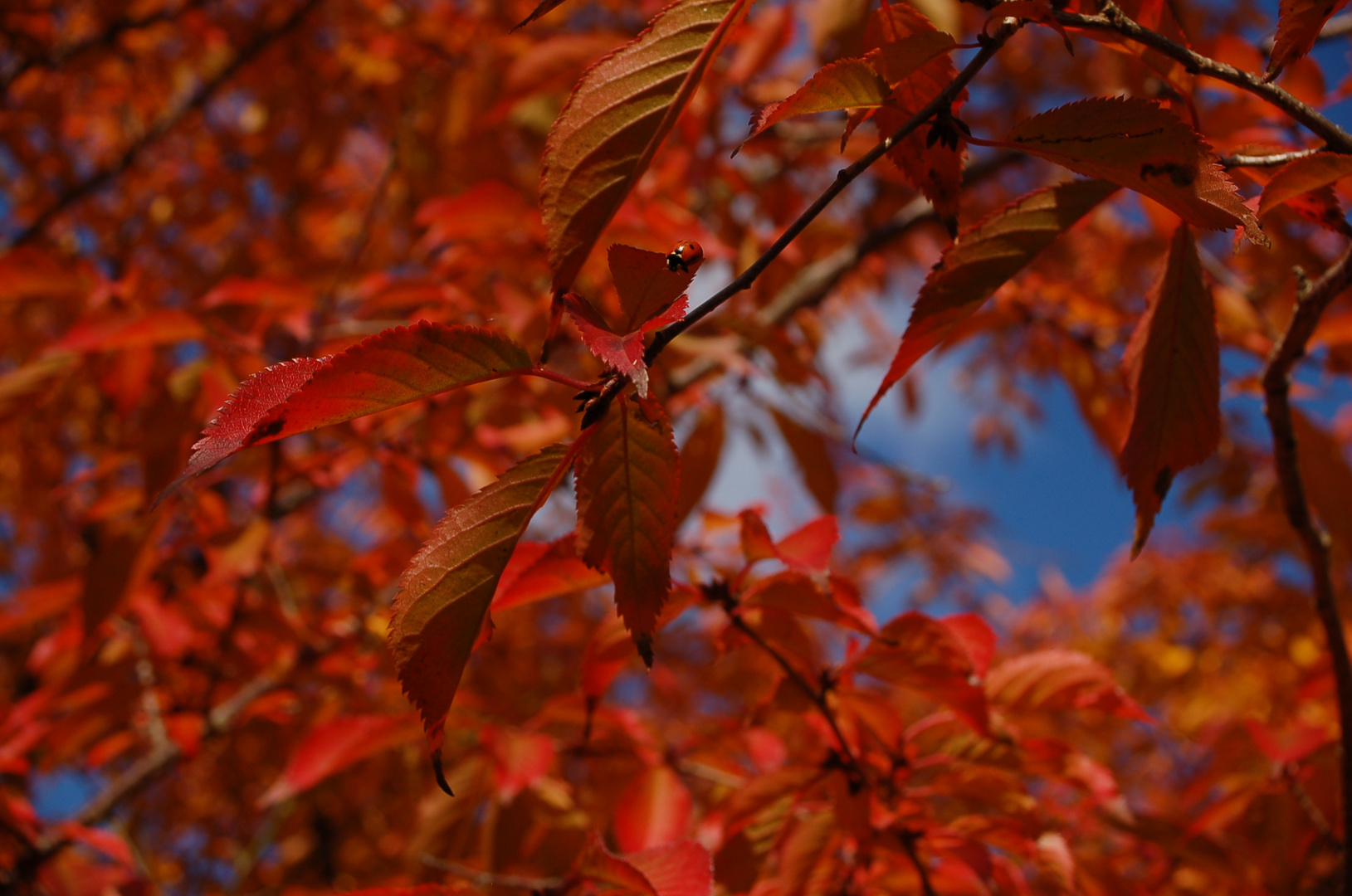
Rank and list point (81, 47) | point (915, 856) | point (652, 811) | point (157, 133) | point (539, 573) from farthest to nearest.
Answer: point (157, 133) < point (81, 47) < point (652, 811) < point (915, 856) < point (539, 573)

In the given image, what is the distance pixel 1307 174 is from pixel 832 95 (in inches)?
10.9

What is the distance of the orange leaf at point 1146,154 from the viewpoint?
1.41 feet

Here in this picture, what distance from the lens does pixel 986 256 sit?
53 cm

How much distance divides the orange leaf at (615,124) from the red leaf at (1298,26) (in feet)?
0.99

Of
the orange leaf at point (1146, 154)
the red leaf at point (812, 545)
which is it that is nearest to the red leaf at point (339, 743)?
the red leaf at point (812, 545)

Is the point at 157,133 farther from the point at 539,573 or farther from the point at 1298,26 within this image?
the point at 1298,26

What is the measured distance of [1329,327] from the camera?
1040 mm

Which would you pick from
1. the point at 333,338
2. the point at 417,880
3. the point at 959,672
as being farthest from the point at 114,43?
the point at 959,672

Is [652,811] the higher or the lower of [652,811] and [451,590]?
the lower

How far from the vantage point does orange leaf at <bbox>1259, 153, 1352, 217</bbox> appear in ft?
1.49

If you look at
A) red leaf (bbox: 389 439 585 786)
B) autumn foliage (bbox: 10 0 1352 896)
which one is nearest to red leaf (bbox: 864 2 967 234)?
autumn foliage (bbox: 10 0 1352 896)

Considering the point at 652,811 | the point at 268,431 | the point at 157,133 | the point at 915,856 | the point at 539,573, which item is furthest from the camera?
the point at 157,133

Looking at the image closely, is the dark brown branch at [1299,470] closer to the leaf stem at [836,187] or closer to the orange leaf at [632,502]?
the leaf stem at [836,187]

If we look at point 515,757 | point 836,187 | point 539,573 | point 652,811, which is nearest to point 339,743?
point 515,757
